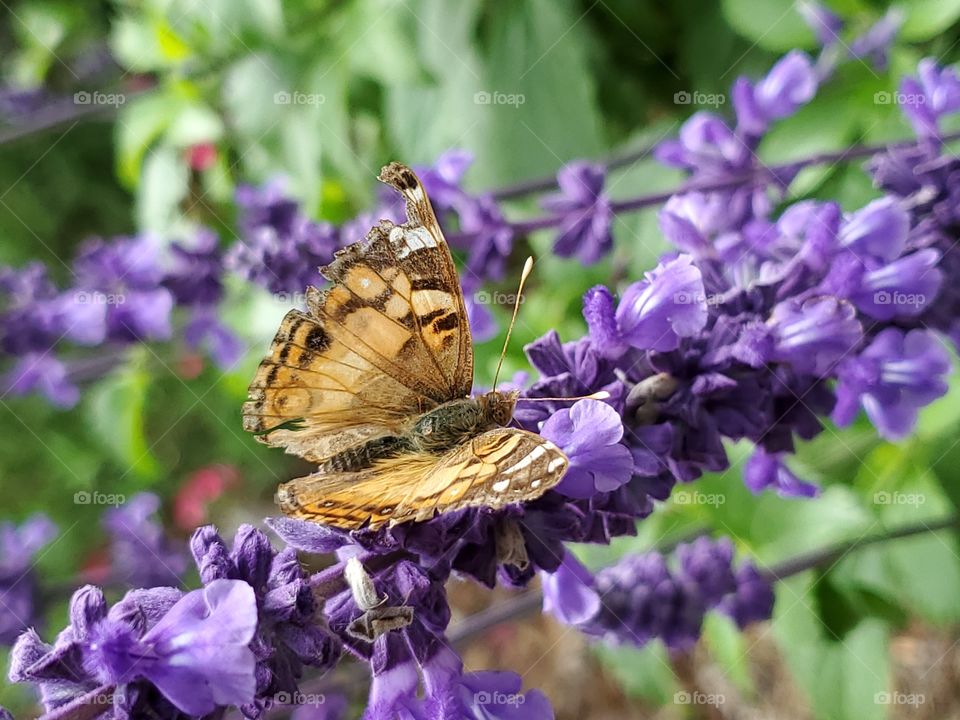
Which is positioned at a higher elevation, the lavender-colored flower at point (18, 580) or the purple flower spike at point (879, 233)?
the purple flower spike at point (879, 233)

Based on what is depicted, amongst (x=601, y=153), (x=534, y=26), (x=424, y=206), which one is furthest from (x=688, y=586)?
(x=534, y=26)

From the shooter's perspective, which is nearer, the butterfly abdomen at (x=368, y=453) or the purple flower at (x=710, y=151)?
the butterfly abdomen at (x=368, y=453)

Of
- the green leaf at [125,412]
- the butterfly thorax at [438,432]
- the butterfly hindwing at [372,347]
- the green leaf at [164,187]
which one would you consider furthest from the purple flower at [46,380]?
the butterfly thorax at [438,432]

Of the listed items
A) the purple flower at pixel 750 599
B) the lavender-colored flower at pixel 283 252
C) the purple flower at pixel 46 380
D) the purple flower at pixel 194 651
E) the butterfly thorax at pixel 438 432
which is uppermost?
the lavender-colored flower at pixel 283 252

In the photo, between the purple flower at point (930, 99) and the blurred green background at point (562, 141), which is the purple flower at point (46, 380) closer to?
the blurred green background at point (562, 141)

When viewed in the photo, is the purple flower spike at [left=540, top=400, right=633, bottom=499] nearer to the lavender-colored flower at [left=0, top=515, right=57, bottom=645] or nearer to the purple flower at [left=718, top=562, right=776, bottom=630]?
the purple flower at [left=718, top=562, right=776, bottom=630]

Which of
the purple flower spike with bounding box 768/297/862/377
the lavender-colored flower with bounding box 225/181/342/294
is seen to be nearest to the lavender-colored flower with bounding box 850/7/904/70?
the purple flower spike with bounding box 768/297/862/377

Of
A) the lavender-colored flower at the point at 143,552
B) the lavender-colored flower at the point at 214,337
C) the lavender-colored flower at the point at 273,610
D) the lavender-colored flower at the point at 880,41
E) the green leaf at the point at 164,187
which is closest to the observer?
the lavender-colored flower at the point at 273,610
